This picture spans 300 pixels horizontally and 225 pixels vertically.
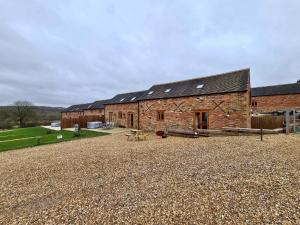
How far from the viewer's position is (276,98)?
93.0 feet

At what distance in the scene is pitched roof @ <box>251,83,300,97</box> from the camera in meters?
27.2

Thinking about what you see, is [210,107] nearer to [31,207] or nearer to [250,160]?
[250,160]

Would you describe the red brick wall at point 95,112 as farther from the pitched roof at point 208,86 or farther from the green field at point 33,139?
the pitched roof at point 208,86

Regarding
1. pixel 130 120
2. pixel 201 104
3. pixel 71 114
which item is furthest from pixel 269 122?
pixel 71 114

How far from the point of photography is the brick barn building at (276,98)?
26.8 meters

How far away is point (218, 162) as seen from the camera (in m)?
6.29

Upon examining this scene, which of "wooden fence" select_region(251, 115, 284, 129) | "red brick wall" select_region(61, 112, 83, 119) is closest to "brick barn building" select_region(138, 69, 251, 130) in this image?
"wooden fence" select_region(251, 115, 284, 129)

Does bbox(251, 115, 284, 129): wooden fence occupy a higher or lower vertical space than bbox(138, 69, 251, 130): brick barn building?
lower

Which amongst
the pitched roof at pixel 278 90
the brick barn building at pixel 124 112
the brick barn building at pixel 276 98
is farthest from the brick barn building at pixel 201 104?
the pitched roof at pixel 278 90

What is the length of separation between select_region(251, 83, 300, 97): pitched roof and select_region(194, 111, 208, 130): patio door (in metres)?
21.9

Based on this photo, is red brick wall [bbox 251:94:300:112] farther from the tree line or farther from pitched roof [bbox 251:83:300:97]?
the tree line

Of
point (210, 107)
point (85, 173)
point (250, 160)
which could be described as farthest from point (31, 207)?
point (210, 107)

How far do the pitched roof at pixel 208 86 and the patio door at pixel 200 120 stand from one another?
1.74 m

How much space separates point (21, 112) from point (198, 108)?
4002 cm
